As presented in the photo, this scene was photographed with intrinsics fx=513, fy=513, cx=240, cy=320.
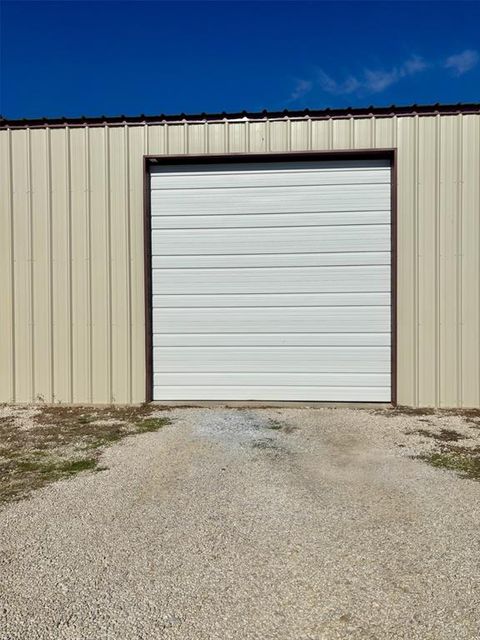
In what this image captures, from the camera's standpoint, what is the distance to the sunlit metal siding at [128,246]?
23.5ft

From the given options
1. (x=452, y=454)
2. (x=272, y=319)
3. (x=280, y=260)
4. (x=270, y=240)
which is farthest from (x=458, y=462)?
(x=270, y=240)

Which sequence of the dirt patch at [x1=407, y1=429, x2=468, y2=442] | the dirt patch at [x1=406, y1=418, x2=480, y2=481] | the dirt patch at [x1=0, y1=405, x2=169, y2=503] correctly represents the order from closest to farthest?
the dirt patch at [x1=0, y1=405, x2=169, y2=503] < the dirt patch at [x1=406, y1=418, x2=480, y2=481] < the dirt patch at [x1=407, y1=429, x2=468, y2=442]

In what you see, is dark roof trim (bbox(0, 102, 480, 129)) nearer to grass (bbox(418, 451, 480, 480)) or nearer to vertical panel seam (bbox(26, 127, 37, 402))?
vertical panel seam (bbox(26, 127, 37, 402))

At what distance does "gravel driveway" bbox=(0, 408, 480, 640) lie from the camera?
7.84ft

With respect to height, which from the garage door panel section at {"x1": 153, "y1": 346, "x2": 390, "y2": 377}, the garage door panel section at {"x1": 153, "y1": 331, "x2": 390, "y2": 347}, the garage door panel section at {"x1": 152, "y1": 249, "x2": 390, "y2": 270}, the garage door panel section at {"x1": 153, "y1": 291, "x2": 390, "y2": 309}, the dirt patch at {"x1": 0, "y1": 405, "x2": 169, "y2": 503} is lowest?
the dirt patch at {"x1": 0, "y1": 405, "x2": 169, "y2": 503}

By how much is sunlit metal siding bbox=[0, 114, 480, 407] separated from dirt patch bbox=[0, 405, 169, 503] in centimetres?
58

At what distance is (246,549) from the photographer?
3.07 metres

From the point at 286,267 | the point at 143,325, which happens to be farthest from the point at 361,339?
the point at 143,325

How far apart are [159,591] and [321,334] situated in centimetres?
524

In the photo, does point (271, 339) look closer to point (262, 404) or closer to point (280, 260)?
point (262, 404)

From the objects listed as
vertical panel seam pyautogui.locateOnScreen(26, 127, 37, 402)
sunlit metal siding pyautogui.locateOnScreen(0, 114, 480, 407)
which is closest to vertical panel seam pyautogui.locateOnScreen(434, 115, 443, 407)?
sunlit metal siding pyautogui.locateOnScreen(0, 114, 480, 407)

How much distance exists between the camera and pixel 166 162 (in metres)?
7.55

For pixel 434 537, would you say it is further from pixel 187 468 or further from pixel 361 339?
pixel 361 339

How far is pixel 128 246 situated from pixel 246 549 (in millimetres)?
5348
